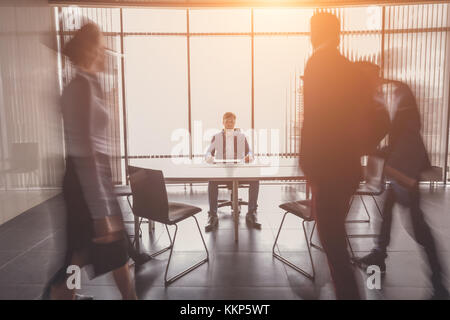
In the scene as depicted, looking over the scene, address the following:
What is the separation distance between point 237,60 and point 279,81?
85 centimetres

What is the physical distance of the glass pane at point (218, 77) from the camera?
5637 millimetres

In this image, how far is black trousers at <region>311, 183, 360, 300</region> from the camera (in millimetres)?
1581

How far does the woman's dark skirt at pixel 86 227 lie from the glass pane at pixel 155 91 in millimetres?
4171

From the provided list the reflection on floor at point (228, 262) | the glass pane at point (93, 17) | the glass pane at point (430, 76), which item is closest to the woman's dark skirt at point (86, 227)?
the reflection on floor at point (228, 262)

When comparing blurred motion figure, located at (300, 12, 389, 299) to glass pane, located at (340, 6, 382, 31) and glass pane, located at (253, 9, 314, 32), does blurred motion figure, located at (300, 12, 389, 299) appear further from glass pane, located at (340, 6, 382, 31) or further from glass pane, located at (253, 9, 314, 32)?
glass pane, located at (340, 6, 382, 31)

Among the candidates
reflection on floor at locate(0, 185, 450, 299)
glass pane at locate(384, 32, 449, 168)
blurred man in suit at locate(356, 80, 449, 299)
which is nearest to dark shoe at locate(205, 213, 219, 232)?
reflection on floor at locate(0, 185, 450, 299)

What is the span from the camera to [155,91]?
5.68 metres

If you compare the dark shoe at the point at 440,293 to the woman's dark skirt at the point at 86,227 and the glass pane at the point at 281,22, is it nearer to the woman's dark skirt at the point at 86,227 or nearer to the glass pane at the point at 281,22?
the woman's dark skirt at the point at 86,227

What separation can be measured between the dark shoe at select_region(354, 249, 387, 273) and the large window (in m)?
3.28

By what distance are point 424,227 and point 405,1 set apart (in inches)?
142

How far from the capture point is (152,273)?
8.46 ft

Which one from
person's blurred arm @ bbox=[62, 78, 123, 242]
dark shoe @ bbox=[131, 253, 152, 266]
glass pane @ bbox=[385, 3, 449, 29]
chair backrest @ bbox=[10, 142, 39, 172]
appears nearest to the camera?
person's blurred arm @ bbox=[62, 78, 123, 242]
